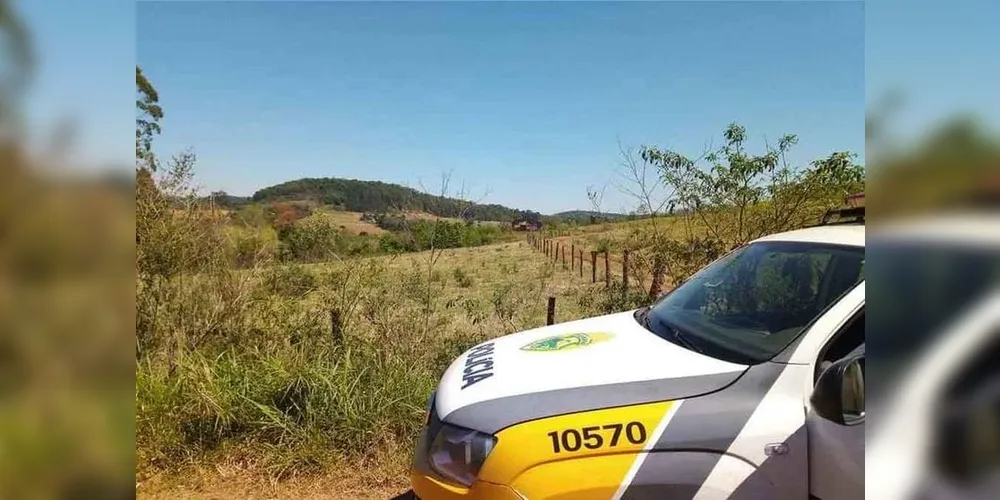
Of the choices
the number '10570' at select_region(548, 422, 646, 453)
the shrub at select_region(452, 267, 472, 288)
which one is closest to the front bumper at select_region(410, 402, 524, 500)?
the number '10570' at select_region(548, 422, 646, 453)

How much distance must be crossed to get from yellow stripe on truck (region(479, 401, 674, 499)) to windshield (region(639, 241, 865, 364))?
536 millimetres

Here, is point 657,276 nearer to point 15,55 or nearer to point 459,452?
point 459,452

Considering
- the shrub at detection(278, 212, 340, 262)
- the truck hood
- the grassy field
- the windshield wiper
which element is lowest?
the grassy field

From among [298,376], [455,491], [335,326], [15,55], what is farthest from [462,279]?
[15,55]

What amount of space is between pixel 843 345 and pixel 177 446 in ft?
13.4

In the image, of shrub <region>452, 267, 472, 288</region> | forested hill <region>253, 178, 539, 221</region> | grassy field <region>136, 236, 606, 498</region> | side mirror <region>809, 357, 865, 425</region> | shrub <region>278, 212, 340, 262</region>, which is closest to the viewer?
side mirror <region>809, 357, 865, 425</region>

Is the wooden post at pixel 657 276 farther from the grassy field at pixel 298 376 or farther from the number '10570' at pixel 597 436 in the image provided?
the number '10570' at pixel 597 436

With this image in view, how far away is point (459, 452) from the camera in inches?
88.0

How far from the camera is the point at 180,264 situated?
5184 millimetres

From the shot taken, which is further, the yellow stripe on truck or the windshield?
the windshield

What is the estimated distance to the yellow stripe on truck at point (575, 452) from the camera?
196 centimetres

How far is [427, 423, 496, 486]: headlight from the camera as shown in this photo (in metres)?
2.14

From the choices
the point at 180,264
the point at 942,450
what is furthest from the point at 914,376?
the point at 180,264

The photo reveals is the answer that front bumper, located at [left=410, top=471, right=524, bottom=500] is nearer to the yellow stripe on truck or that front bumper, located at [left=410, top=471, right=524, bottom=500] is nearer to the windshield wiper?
the yellow stripe on truck
